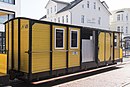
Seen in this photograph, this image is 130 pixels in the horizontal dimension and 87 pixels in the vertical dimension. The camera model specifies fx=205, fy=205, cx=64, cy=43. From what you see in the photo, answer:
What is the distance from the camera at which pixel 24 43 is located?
8328 mm

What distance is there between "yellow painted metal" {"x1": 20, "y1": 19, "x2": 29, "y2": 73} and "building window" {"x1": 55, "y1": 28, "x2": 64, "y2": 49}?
5.09ft

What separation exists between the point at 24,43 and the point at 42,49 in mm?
803

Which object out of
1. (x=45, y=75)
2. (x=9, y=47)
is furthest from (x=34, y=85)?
(x=9, y=47)

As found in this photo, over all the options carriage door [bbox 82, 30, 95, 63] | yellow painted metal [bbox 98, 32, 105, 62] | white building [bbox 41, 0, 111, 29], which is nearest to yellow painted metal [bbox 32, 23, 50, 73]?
carriage door [bbox 82, 30, 95, 63]

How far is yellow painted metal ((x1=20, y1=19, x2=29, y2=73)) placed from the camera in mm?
8188

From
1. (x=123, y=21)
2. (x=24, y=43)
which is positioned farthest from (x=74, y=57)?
(x=123, y=21)

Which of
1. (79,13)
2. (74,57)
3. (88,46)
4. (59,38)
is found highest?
(79,13)

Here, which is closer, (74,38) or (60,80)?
(60,80)

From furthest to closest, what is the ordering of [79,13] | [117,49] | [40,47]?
[79,13]
[117,49]
[40,47]

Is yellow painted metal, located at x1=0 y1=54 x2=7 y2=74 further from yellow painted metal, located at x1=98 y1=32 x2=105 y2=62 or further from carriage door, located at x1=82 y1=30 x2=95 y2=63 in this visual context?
yellow painted metal, located at x1=98 y1=32 x2=105 y2=62

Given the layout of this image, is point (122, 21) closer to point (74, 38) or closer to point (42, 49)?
point (74, 38)

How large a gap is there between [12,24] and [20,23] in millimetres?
552

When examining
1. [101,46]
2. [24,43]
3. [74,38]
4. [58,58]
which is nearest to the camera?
[24,43]

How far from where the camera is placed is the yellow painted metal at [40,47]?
8.29m
